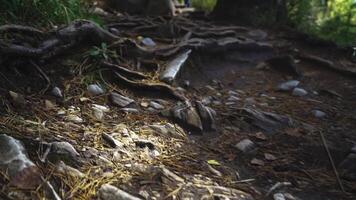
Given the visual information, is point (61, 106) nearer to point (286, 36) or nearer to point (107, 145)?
point (107, 145)

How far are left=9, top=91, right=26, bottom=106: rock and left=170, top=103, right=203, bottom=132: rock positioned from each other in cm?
103

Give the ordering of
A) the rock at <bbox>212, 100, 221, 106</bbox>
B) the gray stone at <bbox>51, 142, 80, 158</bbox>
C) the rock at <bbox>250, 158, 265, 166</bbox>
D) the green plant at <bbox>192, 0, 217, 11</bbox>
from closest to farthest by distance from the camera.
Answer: the gray stone at <bbox>51, 142, 80, 158</bbox> < the rock at <bbox>250, 158, 265, 166</bbox> < the rock at <bbox>212, 100, 221, 106</bbox> < the green plant at <bbox>192, 0, 217, 11</bbox>

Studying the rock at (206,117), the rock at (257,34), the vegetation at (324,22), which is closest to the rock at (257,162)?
the rock at (206,117)

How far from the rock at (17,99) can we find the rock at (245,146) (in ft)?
4.72

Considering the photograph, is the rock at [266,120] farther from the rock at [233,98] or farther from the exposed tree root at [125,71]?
the exposed tree root at [125,71]

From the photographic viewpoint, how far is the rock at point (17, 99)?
103 inches

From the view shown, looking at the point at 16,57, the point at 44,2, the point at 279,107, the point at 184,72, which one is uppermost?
the point at 44,2

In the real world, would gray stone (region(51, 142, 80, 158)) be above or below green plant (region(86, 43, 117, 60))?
below

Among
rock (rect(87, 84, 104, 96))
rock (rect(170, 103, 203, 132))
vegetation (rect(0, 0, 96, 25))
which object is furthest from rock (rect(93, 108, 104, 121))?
vegetation (rect(0, 0, 96, 25))

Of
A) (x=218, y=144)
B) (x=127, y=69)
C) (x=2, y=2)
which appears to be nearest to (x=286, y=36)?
(x=127, y=69)

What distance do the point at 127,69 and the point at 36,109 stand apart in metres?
1.02

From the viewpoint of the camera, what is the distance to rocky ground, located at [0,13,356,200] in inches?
82.7

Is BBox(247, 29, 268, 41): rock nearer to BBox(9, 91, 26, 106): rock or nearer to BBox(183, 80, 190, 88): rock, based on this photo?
BBox(183, 80, 190, 88): rock

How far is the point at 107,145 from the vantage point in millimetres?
2447
